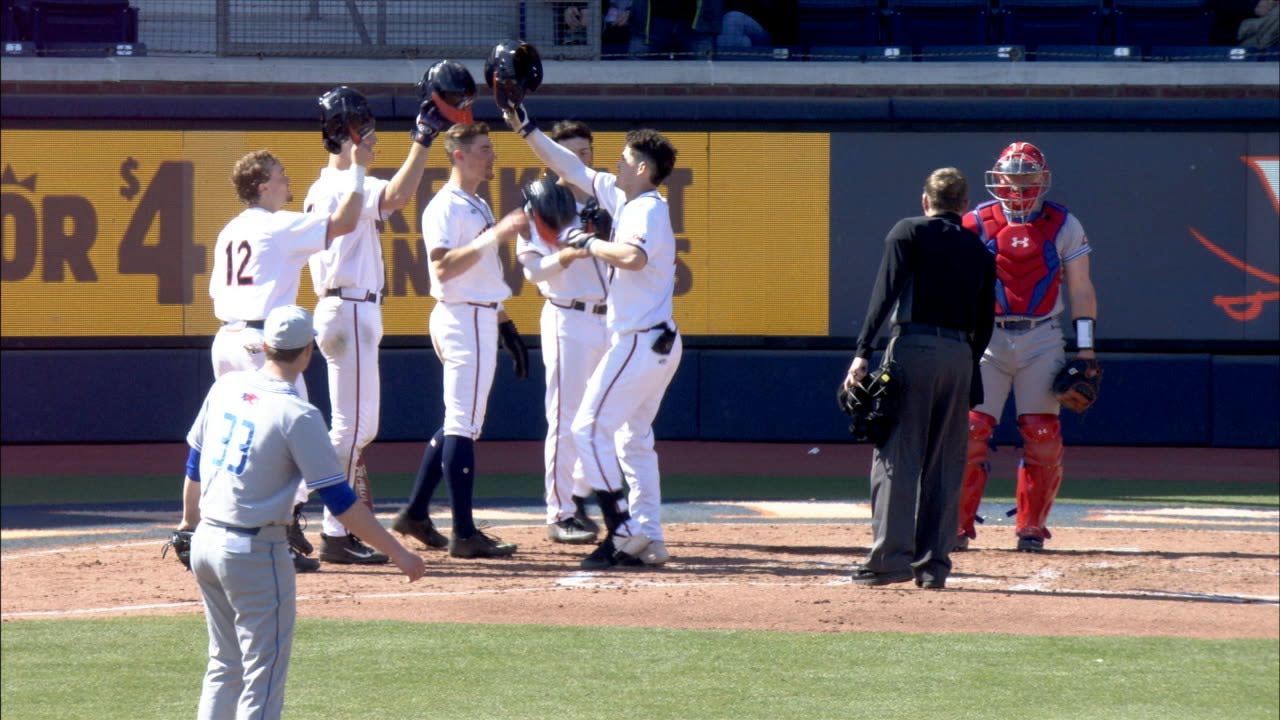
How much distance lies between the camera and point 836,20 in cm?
1596

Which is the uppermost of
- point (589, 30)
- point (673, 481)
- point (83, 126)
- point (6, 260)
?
point (589, 30)

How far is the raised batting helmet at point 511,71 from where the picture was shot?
7.46 m

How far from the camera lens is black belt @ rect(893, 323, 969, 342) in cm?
704

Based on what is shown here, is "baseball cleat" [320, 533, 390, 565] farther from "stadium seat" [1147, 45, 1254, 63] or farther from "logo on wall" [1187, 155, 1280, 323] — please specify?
"stadium seat" [1147, 45, 1254, 63]

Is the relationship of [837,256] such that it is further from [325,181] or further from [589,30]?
[325,181]

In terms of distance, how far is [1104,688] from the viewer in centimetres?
602

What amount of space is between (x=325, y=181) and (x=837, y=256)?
6694 millimetres

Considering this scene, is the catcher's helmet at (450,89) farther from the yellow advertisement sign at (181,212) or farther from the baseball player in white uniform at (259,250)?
the yellow advertisement sign at (181,212)

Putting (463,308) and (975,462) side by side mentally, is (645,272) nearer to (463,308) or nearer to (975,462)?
(463,308)

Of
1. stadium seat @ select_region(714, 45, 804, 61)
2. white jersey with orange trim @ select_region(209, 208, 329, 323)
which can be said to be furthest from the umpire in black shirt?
stadium seat @ select_region(714, 45, 804, 61)

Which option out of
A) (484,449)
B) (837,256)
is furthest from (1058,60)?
(484,449)

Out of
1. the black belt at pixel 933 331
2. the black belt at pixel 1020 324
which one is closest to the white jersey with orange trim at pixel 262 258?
the black belt at pixel 933 331

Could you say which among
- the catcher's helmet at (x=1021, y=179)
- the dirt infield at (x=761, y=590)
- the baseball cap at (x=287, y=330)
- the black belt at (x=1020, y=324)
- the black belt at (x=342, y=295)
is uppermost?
the catcher's helmet at (x=1021, y=179)

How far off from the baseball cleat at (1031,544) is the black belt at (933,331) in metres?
2.06
